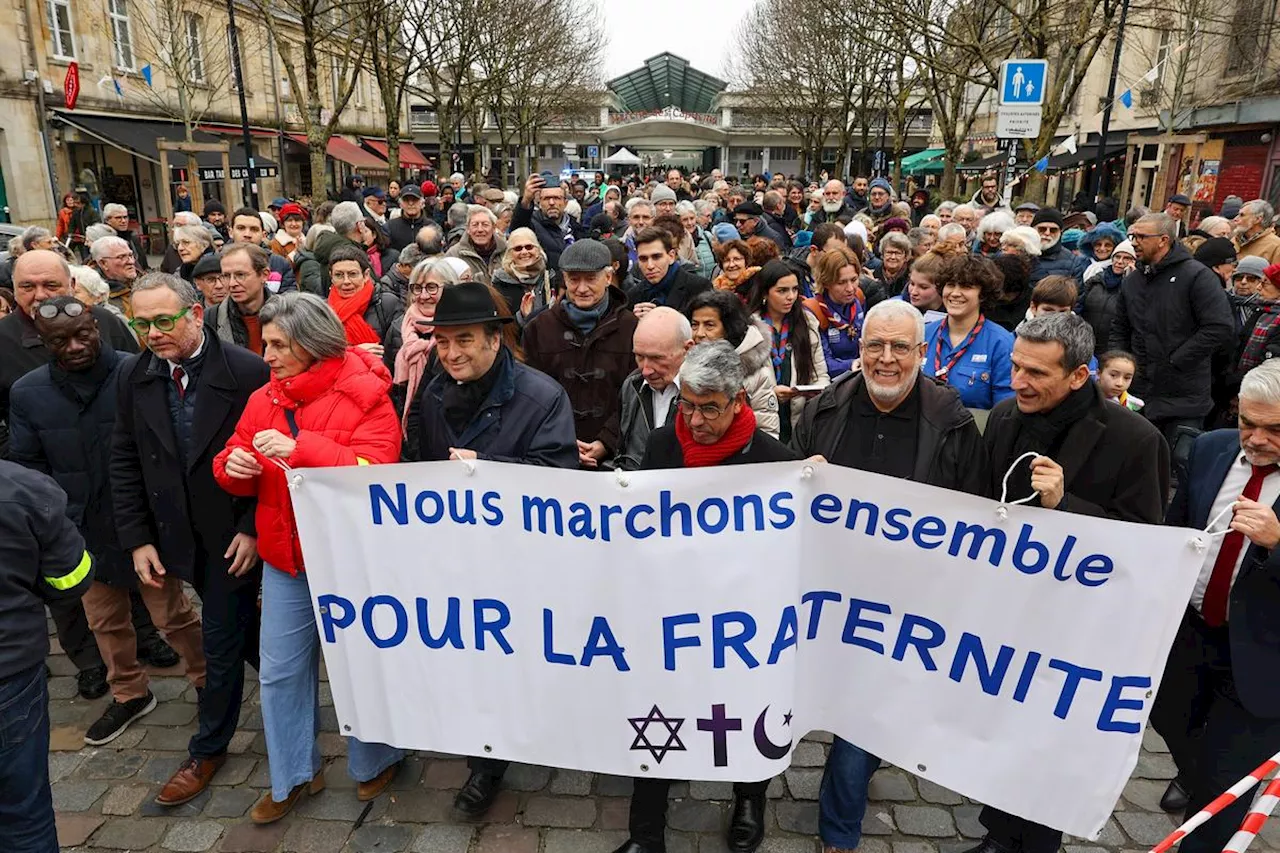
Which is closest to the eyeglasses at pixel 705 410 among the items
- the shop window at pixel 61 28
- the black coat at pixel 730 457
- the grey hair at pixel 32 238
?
the black coat at pixel 730 457

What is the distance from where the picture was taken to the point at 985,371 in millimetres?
4449

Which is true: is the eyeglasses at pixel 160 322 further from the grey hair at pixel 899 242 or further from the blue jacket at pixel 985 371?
the grey hair at pixel 899 242

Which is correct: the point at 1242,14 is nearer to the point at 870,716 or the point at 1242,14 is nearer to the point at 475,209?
the point at 475,209

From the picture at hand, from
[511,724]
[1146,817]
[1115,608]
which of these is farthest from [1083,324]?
[511,724]

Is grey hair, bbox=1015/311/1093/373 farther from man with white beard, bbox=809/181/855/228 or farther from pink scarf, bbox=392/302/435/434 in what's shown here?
man with white beard, bbox=809/181/855/228

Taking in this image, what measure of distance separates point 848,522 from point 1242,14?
2562 cm

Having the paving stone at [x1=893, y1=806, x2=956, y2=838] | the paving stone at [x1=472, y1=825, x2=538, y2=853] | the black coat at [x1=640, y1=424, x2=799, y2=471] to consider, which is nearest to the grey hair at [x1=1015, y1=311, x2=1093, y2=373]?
the black coat at [x1=640, y1=424, x2=799, y2=471]

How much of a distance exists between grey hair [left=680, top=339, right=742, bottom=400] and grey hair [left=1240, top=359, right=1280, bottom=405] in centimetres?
151

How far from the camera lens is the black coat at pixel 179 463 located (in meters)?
3.54

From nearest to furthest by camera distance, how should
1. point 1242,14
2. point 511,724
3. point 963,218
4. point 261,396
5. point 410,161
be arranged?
1. point 511,724
2. point 261,396
3. point 963,218
4. point 1242,14
5. point 410,161

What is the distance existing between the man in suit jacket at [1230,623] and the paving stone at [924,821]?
2.71 ft

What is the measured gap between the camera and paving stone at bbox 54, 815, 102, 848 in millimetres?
3387

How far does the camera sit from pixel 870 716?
119 inches

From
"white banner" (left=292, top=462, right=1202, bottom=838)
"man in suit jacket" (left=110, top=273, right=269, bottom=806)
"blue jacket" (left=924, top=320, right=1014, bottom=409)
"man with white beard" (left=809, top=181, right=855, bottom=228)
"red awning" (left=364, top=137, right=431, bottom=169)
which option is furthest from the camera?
"red awning" (left=364, top=137, right=431, bottom=169)
